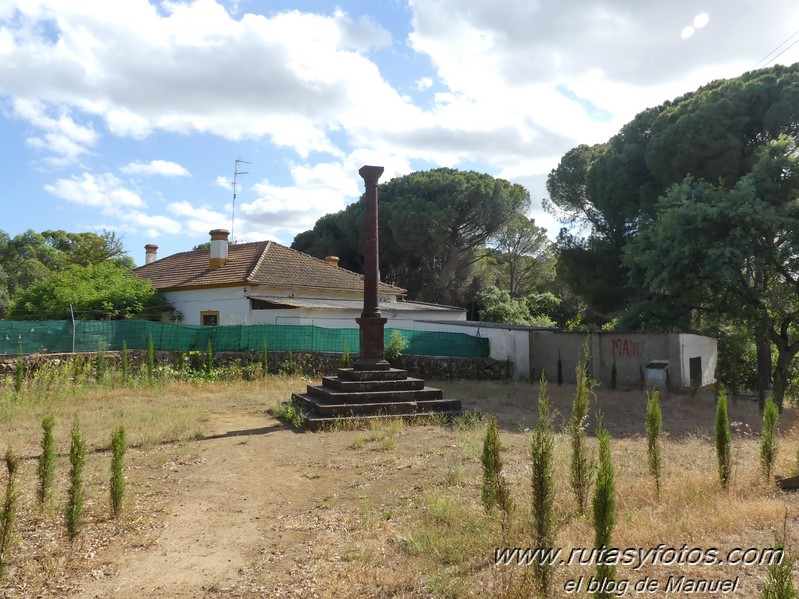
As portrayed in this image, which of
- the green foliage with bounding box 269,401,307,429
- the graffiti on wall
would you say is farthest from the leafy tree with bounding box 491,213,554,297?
the green foliage with bounding box 269,401,307,429

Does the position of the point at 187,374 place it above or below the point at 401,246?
below

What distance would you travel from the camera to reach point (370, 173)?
41.9ft

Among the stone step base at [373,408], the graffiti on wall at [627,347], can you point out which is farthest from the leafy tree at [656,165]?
the stone step base at [373,408]

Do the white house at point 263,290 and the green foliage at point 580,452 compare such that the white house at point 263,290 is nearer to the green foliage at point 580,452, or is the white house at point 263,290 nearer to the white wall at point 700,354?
the white wall at point 700,354

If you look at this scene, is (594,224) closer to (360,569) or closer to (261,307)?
(261,307)

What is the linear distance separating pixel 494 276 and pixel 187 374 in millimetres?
24557

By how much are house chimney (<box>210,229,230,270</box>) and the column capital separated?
13.8m

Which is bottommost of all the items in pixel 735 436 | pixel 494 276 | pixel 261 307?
pixel 735 436

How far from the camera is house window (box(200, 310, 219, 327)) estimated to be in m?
22.6

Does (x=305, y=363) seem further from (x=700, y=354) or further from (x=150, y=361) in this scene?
(x=700, y=354)

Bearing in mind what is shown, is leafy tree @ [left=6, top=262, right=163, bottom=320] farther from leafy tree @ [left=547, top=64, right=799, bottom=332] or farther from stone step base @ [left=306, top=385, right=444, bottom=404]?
leafy tree @ [left=547, top=64, right=799, bottom=332]

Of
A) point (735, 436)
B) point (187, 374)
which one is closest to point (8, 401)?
point (187, 374)

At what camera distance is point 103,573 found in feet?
14.8

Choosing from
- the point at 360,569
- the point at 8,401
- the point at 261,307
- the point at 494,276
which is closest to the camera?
the point at 360,569
